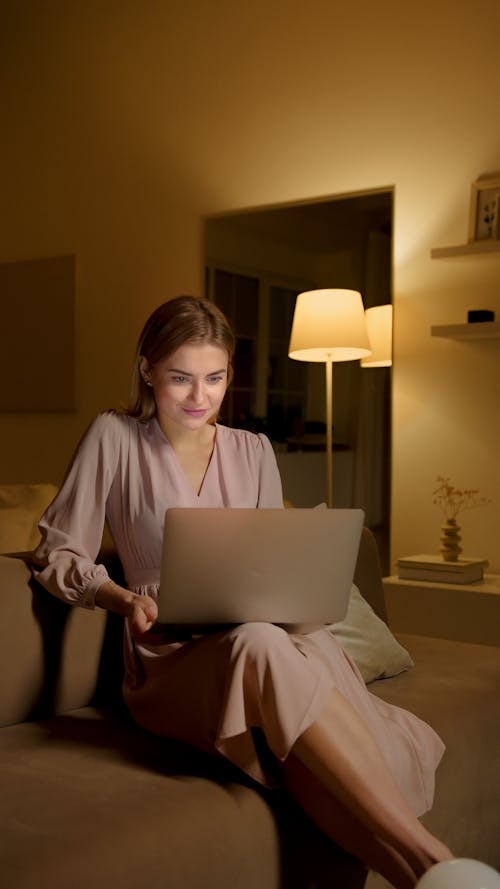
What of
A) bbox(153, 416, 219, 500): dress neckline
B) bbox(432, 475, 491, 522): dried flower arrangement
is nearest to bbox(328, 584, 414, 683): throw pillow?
bbox(153, 416, 219, 500): dress neckline

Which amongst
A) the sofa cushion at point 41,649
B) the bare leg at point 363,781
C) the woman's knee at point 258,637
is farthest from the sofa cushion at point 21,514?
the bare leg at point 363,781

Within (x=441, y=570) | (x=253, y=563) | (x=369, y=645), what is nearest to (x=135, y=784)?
(x=253, y=563)

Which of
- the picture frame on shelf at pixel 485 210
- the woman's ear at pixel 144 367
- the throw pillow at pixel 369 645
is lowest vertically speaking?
the throw pillow at pixel 369 645

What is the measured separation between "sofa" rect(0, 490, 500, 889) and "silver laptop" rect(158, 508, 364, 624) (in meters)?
0.28

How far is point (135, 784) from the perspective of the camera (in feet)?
5.28

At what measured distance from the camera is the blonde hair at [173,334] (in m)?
2.12

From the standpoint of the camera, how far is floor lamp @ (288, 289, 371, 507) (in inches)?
154

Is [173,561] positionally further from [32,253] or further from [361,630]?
[32,253]

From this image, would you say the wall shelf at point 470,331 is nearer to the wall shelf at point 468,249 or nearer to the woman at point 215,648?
the wall shelf at point 468,249

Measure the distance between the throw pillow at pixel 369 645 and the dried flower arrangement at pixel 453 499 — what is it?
4.32ft

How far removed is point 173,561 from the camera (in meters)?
1.66

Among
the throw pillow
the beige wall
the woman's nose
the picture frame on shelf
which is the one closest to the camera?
the woman's nose

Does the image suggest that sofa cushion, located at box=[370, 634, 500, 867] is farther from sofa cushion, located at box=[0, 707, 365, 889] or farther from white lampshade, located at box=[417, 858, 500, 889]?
white lampshade, located at box=[417, 858, 500, 889]

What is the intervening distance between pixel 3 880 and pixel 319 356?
299cm
